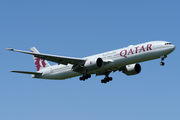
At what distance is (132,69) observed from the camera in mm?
47062

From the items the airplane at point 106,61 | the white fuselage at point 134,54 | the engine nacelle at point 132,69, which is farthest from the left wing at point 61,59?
the engine nacelle at point 132,69

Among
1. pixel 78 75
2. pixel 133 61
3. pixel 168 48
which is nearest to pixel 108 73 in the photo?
pixel 78 75

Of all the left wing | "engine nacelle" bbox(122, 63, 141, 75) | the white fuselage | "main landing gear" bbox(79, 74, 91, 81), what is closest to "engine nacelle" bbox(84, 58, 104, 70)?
the white fuselage

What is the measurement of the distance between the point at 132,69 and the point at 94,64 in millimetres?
7656

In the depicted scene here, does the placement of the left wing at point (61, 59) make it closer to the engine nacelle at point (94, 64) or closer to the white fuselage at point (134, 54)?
the engine nacelle at point (94, 64)

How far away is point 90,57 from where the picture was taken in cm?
4444

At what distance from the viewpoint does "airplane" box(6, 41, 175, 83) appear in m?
39.5

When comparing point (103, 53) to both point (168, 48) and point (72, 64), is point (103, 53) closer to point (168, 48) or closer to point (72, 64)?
point (72, 64)

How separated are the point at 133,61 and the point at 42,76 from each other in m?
16.0

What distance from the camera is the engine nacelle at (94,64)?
137 feet

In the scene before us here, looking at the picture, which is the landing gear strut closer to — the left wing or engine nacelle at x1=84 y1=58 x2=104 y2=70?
the left wing

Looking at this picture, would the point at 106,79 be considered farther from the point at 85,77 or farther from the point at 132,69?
the point at 85,77

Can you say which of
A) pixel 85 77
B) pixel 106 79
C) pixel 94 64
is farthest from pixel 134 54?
pixel 106 79

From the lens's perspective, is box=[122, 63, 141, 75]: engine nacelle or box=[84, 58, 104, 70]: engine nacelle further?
box=[122, 63, 141, 75]: engine nacelle
